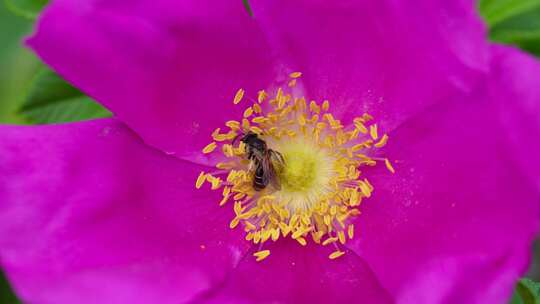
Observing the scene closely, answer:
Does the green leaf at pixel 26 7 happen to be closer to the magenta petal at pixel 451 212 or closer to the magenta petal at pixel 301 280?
the magenta petal at pixel 301 280

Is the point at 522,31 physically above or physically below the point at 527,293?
above

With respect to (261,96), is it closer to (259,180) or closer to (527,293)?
(259,180)

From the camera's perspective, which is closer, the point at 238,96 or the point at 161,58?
the point at 161,58

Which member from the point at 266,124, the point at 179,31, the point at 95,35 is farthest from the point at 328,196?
the point at 95,35

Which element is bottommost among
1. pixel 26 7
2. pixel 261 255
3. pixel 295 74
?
pixel 261 255

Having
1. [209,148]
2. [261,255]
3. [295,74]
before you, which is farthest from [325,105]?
[261,255]

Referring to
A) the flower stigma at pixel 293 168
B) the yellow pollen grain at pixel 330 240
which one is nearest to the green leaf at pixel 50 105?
the flower stigma at pixel 293 168
